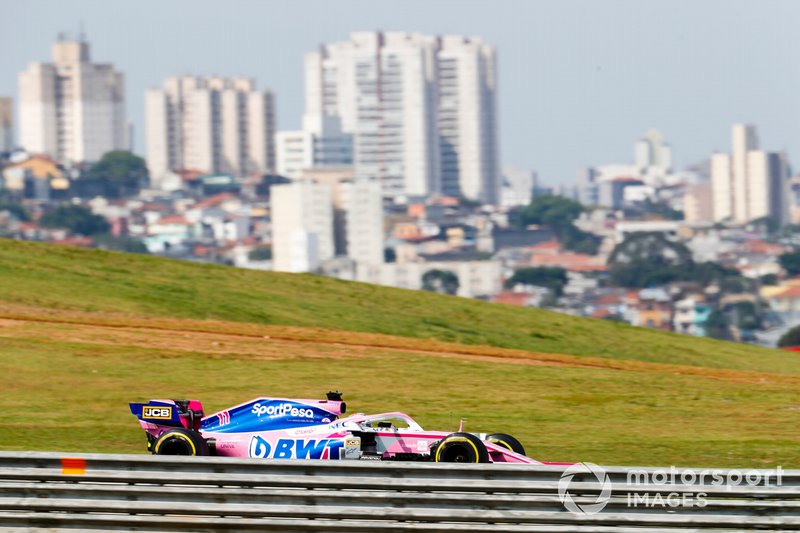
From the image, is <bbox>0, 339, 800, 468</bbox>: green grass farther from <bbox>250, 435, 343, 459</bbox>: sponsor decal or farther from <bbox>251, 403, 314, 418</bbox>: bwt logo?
<bbox>250, 435, 343, 459</bbox>: sponsor decal

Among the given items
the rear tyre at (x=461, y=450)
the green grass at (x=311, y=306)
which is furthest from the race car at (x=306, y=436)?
the green grass at (x=311, y=306)

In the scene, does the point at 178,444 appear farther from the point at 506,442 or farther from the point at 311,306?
the point at 311,306

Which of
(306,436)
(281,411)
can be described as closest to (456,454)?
(306,436)

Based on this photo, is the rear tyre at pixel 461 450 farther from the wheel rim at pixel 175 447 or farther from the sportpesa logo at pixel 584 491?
the wheel rim at pixel 175 447

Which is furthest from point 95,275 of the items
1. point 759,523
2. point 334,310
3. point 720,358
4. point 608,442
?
point 759,523

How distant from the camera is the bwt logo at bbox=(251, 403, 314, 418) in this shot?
49.5ft

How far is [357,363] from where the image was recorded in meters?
22.3

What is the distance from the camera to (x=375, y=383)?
20.6m

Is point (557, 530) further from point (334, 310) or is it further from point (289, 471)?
point (334, 310)

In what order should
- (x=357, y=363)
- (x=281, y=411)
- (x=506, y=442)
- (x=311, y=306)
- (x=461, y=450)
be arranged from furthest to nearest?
(x=311, y=306) < (x=357, y=363) < (x=281, y=411) < (x=506, y=442) < (x=461, y=450)

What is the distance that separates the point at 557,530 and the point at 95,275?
20781 millimetres

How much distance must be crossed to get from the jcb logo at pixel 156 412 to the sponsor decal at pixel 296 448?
102 cm

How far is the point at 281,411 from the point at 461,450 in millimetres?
2333

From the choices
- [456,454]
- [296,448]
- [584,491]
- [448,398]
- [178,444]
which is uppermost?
[448,398]
